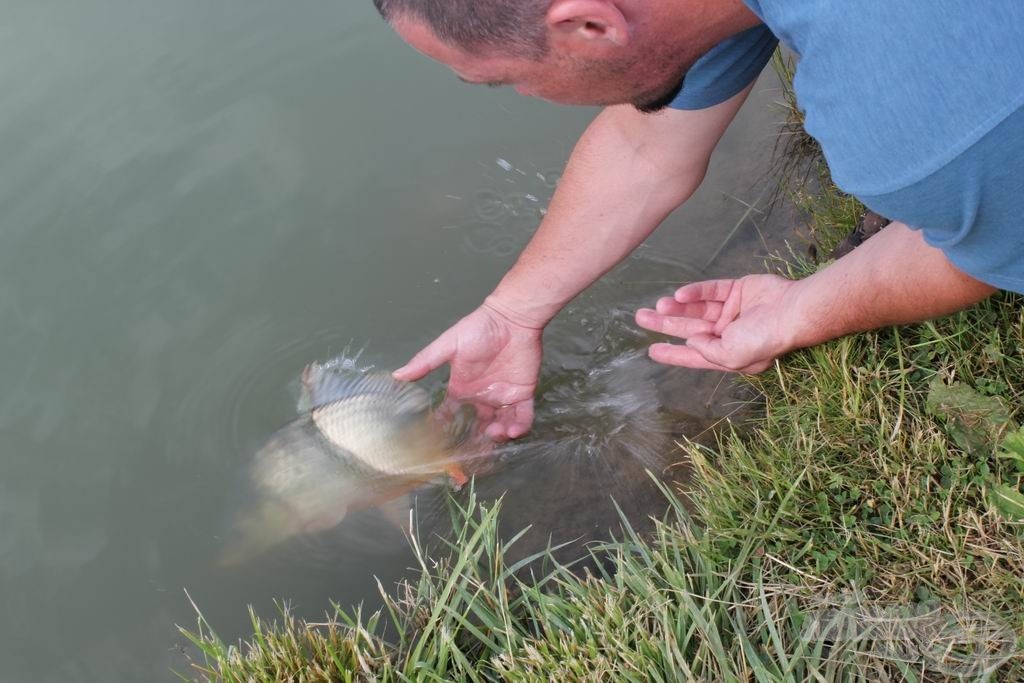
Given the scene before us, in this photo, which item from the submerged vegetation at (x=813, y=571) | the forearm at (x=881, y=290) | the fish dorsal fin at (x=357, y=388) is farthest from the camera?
the fish dorsal fin at (x=357, y=388)

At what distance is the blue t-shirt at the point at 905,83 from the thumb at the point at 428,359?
1.51 metres

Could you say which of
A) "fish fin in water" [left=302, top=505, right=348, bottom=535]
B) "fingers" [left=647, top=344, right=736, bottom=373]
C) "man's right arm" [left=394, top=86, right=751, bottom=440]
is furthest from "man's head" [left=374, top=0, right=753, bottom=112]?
"fish fin in water" [left=302, top=505, right=348, bottom=535]

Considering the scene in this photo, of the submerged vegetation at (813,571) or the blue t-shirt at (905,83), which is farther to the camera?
the submerged vegetation at (813,571)

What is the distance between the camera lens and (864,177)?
5.60ft

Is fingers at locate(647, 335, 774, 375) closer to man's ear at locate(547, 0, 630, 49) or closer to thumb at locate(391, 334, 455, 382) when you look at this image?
thumb at locate(391, 334, 455, 382)

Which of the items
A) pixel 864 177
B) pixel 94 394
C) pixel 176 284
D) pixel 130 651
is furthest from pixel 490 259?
pixel 864 177

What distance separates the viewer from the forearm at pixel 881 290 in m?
2.25

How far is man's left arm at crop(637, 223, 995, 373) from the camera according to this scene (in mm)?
2297

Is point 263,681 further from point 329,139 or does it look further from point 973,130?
point 329,139

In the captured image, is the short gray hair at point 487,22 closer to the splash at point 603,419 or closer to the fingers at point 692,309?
the fingers at point 692,309

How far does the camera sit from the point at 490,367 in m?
3.15

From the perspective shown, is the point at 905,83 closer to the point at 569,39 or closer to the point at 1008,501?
the point at 569,39

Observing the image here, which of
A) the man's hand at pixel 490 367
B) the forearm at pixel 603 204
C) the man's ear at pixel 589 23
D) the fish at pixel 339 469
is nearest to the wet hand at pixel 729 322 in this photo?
the forearm at pixel 603 204

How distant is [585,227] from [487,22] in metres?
1.17
